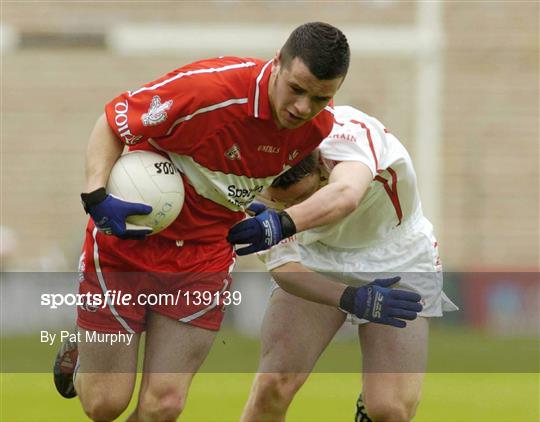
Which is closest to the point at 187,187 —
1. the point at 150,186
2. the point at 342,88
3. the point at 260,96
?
the point at 150,186

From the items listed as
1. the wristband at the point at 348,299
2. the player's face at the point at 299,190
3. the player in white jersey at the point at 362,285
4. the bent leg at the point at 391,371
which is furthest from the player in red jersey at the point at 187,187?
the bent leg at the point at 391,371

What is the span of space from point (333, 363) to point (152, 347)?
6.28 metres

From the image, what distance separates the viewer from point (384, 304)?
5406 millimetres

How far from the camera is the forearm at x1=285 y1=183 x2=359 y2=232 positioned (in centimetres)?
489

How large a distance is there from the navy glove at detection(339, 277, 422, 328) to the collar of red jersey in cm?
97

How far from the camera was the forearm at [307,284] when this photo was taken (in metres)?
5.62

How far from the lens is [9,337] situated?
41.9 feet

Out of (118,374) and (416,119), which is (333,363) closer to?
(118,374)

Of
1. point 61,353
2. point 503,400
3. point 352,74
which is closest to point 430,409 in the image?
point 503,400

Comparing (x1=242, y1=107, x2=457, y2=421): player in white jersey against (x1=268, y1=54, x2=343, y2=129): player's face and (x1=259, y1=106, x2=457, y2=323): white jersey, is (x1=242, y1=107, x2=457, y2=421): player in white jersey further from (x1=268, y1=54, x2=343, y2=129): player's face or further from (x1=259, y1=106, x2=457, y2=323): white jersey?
(x1=268, y1=54, x2=343, y2=129): player's face

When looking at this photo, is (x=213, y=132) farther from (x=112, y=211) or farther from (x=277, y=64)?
(x=112, y=211)

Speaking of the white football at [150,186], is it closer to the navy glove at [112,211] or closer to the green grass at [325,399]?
the navy glove at [112,211]

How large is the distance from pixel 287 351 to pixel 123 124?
1.47 meters

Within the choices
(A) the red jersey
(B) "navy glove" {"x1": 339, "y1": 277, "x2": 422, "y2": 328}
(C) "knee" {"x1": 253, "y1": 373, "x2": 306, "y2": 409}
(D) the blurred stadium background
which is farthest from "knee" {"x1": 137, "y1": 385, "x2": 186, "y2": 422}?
(D) the blurred stadium background
